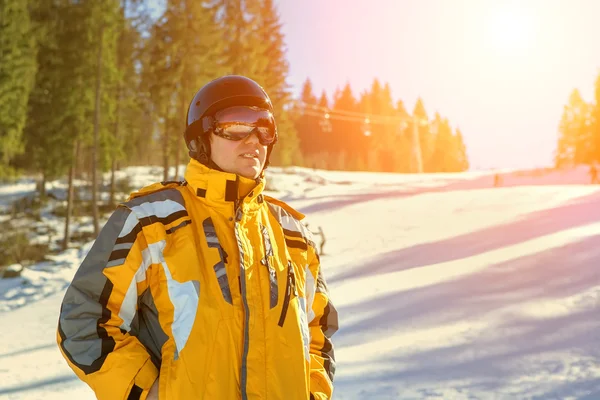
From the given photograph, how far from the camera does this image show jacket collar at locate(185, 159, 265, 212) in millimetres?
Answer: 2113

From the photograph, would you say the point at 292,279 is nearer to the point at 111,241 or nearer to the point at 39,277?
the point at 111,241

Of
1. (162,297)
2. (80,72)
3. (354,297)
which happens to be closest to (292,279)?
(162,297)

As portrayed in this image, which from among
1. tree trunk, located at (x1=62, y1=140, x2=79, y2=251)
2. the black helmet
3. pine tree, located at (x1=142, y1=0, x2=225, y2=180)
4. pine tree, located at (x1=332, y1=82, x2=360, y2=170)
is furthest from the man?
pine tree, located at (x1=332, y1=82, x2=360, y2=170)

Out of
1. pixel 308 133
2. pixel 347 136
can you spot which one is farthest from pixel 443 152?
pixel 308 133

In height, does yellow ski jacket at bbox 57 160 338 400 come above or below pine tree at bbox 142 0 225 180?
below

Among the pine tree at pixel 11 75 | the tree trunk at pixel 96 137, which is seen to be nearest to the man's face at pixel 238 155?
the pine tree at pixel 11 75

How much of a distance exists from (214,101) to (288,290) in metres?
1.07

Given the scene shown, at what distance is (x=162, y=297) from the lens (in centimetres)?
194

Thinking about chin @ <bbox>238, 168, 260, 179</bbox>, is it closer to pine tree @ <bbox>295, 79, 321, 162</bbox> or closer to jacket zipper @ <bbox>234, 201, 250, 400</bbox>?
jacket zipper @ <bbox>234, 201, 250, 400</bbox>

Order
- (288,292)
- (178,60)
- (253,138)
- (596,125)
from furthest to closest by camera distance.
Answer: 1. (596,125)
2. (178,60)
3. (253,138)
4. (288,292)

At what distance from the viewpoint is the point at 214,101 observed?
245 centimetres

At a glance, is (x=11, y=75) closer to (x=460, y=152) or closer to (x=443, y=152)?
(x=443, y=152)

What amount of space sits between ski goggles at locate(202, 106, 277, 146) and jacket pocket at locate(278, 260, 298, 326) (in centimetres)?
70

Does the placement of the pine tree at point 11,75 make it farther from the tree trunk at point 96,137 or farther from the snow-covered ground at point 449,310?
the snow-covered ground at point 449,310
